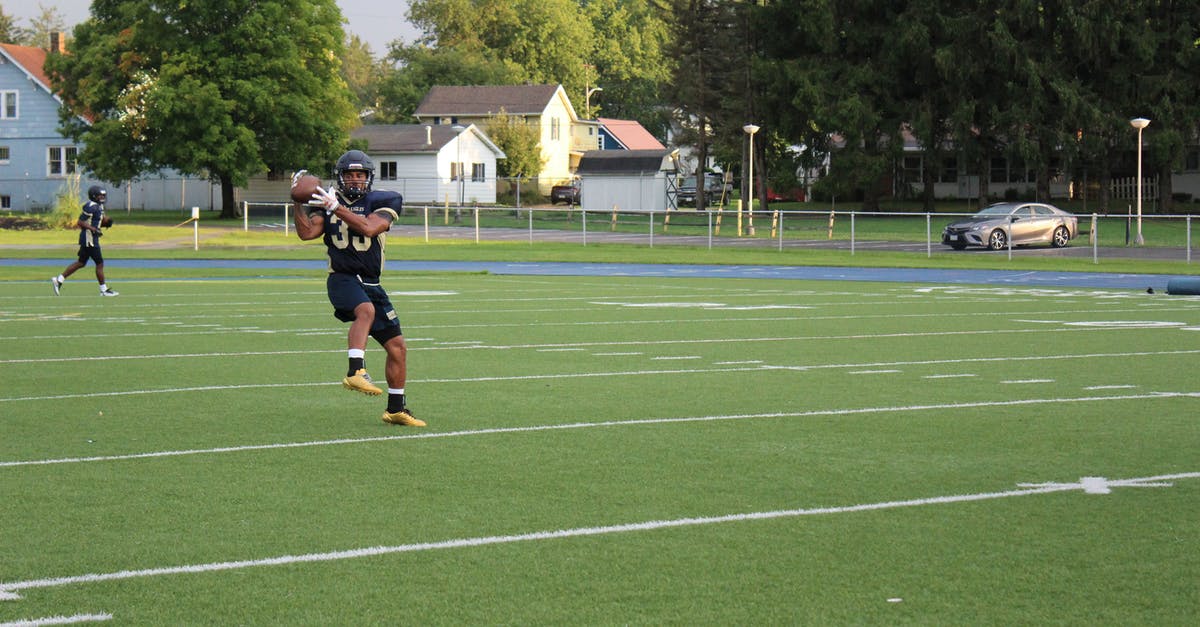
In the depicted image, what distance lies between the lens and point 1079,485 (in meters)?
7.89

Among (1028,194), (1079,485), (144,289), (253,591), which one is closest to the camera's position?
(253,591)

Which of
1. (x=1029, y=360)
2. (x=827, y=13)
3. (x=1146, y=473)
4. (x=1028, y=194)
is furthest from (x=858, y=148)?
(x=1146, y=473)

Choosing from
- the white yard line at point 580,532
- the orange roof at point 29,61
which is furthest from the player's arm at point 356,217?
the orange roof at point 29,61

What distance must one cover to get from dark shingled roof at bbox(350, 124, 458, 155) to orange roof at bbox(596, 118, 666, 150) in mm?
30954

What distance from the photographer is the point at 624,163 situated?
82.1m

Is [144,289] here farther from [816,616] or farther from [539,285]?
[816,616]

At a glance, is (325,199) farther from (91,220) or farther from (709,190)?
(709,190)

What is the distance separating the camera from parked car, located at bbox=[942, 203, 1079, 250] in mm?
41188

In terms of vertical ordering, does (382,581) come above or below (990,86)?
below

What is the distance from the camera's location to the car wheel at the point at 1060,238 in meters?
41.8

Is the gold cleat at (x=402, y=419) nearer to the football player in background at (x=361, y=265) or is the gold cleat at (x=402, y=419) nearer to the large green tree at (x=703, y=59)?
the football player in background at (x=361, y=265)

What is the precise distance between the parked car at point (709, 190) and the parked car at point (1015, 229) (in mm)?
40145

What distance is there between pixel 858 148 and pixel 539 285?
40.2m

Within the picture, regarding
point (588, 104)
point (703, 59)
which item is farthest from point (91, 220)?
point (588, 104)
